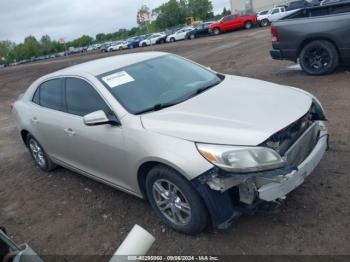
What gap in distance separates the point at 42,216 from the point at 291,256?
295 cm

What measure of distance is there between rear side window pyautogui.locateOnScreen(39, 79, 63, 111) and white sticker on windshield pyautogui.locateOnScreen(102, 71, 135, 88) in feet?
3.07

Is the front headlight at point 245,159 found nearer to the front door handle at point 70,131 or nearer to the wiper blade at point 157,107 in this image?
the wiper blade at point 157,107

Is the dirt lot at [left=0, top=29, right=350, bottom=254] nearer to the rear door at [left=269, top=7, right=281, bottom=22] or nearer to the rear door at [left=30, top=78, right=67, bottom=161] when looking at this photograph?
the rear door at [left=30, top=78, right=67, bottom=161]

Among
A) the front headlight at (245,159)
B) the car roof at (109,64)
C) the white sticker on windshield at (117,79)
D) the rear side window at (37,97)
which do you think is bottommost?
the front headlight at (245,159)

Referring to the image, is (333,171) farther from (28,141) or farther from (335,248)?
(28,141)

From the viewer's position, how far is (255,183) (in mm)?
3164

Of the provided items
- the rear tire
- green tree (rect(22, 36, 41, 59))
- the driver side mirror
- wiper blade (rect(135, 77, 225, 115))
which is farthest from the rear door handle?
green tree (rect(22, 36, 41, 59))

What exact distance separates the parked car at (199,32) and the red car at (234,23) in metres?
1.38

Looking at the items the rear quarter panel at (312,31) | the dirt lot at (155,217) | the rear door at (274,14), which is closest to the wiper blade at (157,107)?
the dirt lot at (155,217)

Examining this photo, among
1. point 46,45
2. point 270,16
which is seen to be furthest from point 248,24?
point 46,45

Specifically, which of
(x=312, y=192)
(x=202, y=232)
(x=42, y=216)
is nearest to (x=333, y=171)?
(x=312, y=192)

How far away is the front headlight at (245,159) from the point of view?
309cm

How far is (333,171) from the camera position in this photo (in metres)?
4.31

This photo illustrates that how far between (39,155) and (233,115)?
3552 mm
